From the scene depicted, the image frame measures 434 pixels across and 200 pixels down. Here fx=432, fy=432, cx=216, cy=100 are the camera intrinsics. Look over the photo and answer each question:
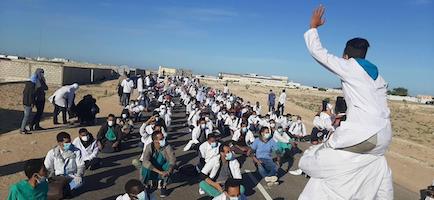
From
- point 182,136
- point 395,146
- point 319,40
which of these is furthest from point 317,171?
point 395,146

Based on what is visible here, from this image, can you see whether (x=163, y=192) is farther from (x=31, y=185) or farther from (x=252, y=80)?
(x=252, y=80)

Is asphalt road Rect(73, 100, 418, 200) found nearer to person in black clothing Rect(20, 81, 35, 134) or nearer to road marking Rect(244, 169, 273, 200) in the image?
road marking Rect(244, 169, 273, 200)

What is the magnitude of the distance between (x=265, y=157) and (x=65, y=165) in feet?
15.1

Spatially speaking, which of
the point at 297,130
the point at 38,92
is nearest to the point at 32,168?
the point at 38,92

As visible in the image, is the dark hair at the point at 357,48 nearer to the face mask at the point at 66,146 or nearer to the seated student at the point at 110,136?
the face mask at the point at 66,146

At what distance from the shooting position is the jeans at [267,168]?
10125mm

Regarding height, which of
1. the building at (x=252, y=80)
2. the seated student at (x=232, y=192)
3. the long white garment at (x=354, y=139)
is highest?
the long white garment at (x=354, y=139)

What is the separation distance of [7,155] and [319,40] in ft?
30.0

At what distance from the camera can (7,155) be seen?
1022cm

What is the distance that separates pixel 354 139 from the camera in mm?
3129

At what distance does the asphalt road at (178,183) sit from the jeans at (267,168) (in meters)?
0.25

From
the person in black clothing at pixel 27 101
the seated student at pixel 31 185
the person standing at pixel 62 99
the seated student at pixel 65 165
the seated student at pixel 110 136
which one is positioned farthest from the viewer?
the person standing at pixel 62 99

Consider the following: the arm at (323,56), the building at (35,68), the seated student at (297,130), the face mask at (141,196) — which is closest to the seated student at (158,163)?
the face mask at (141,196)

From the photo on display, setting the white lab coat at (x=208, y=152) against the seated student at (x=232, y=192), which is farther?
the white lab coat at (x=208, y=152)
